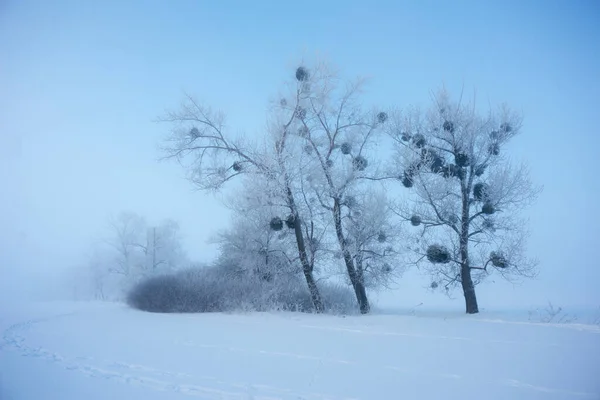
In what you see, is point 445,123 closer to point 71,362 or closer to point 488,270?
Result: point 488,270

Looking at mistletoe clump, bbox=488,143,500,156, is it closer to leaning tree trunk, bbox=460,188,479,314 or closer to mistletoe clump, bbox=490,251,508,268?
leaning tree trunk, bbox=460,188,479,314

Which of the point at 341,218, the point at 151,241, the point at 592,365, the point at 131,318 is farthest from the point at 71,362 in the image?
the point at 151,241

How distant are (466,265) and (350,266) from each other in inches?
172

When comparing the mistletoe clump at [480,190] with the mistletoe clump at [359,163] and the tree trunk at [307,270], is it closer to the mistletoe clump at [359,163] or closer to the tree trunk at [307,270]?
the mistletoe clump at [359,163]

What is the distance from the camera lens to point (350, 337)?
6633 millimetres

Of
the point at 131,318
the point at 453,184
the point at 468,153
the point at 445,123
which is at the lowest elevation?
the point at 131,318

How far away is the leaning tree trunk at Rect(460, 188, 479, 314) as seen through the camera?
12773 millimetres

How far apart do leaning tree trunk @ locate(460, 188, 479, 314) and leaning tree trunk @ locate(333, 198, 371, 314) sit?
3.80m

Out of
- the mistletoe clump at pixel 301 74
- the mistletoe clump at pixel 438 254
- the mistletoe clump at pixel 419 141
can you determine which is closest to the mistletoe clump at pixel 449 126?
the mistletoe clump at pixel 419 141

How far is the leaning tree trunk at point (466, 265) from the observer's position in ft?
41.9

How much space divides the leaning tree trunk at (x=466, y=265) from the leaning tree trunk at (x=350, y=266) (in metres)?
3.80

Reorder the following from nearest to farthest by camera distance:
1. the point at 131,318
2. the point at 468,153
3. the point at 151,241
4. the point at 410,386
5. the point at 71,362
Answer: the point at 410,386 → the point at 71,362 → the point at 131,318 → the point at 468,153 → the point at 151,241

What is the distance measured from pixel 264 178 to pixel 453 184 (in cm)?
728

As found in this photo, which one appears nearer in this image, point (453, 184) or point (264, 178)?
point (264, 178)
